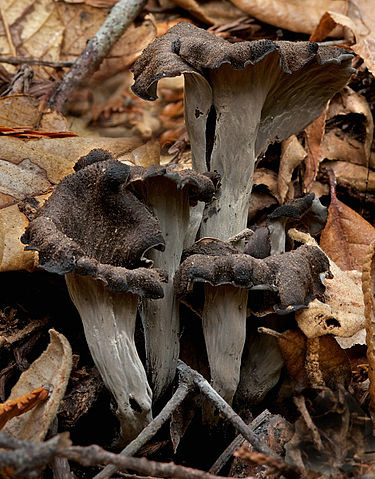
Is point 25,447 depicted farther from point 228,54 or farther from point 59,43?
point 59,43

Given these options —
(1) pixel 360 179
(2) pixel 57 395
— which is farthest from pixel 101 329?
(1) pixel 360 179

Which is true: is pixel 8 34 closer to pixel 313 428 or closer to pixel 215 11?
pixel 215 11

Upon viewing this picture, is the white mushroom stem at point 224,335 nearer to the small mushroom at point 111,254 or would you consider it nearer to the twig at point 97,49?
the small mushroom at point 111,254

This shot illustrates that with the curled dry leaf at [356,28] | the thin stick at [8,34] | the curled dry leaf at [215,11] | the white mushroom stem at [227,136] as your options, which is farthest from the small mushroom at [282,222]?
the thin stick at [8,34]

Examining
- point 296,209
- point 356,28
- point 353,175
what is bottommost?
point 353,175

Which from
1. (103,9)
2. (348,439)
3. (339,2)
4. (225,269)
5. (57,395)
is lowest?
(348,439)

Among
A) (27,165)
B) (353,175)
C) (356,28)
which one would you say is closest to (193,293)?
(27,165)
